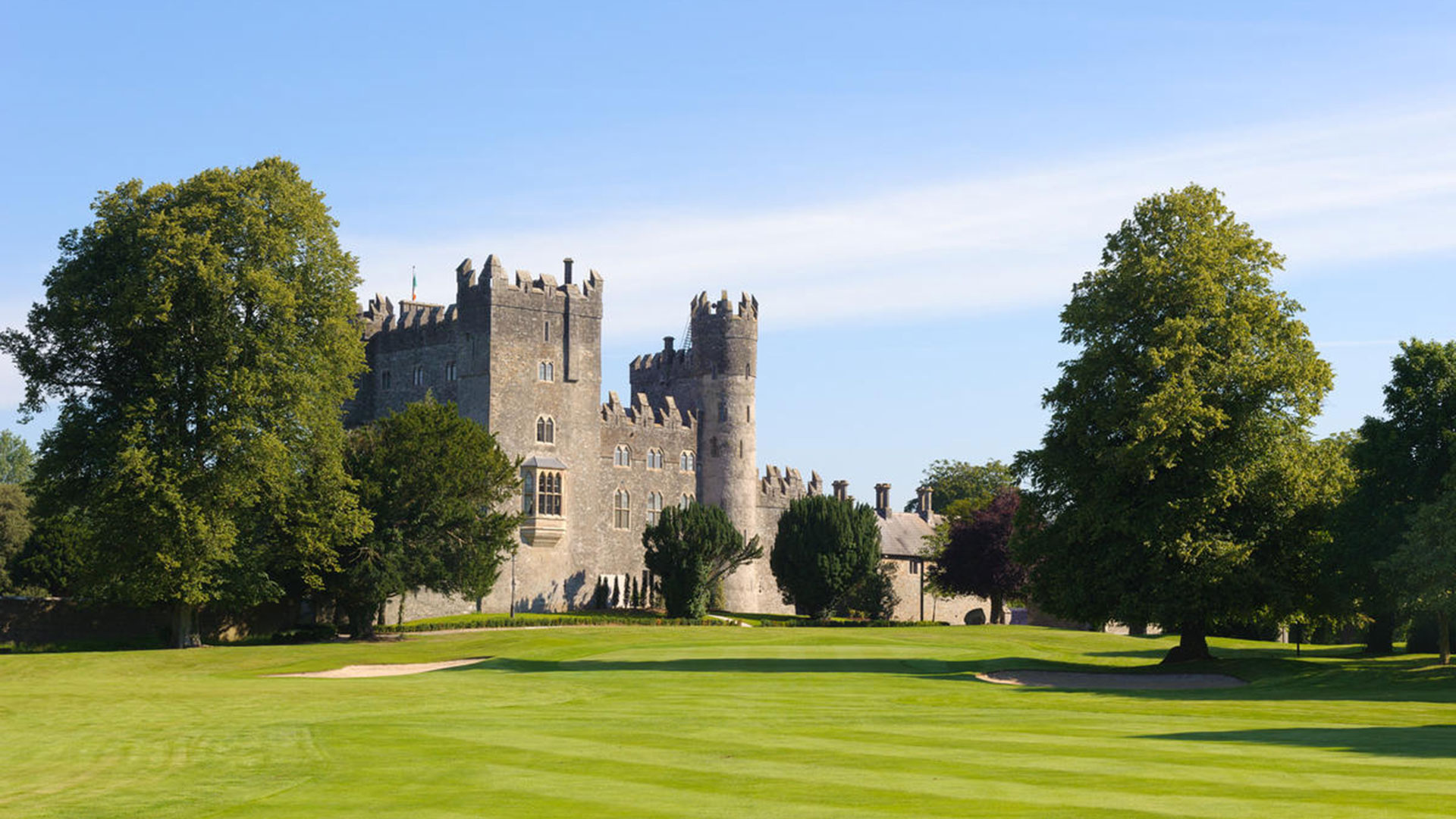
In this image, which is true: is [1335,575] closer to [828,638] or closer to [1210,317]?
[1210,317]

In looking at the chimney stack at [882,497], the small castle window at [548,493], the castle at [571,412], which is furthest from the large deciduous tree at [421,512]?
the chimney stack at [882,497]

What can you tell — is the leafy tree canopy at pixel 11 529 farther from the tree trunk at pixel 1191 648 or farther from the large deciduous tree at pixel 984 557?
the tree trunk at pixel 1191 648

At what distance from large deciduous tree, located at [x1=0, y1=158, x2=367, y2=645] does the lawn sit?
728cm

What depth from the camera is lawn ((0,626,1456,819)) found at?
1517cm

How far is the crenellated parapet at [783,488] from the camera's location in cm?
9419

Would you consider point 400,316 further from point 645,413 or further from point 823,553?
point 823,553

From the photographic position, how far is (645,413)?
278 ft

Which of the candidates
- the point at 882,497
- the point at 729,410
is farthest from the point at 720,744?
the point at 882,497

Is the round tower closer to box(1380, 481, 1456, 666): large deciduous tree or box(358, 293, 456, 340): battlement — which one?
box(358, 293, 456, 340): battlement

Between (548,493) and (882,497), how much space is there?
1462 inches

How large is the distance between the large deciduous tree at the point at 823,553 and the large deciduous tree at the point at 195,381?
32987 millimetres

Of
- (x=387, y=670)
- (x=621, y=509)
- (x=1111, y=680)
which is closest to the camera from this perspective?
(x=1111, y=680)

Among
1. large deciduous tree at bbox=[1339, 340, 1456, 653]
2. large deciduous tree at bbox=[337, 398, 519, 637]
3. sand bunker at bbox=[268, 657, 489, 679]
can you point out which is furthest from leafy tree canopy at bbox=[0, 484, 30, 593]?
large deciduous tree at bbox=[1339, 340, 1456, 653]

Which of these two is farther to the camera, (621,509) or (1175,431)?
(621,509)
